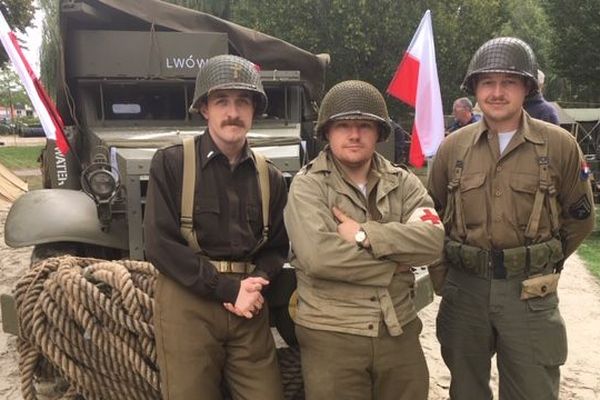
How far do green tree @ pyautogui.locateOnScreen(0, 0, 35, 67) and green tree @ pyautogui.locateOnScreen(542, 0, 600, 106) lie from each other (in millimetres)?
15309

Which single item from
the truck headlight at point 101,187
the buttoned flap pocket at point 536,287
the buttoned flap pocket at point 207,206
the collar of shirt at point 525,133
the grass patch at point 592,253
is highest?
the collar of shirt at point 525,133

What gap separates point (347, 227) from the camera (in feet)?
7.18

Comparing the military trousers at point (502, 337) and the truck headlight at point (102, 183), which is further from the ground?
the truck headlight at point (102, 183)

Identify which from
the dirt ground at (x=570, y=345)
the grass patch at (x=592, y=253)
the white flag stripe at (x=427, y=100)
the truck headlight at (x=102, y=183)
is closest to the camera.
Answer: the truck headlight at (x=102, y=183)

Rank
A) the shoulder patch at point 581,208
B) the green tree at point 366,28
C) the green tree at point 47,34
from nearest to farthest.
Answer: the shoulder patch at point 581,208, the green tree at point 47,34, the green tree at point 366,28

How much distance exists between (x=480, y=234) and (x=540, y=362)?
1.85 ft

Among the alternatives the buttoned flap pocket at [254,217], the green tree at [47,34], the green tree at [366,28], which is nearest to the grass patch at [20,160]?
the green tree at [47,34]

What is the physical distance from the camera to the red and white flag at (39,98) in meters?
4.04

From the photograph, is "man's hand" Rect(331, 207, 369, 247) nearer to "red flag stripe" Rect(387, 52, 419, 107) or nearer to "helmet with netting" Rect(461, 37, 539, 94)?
"helmet with netting" Rect(461, 37, 539, 94)

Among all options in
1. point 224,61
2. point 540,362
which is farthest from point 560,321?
point 224,61

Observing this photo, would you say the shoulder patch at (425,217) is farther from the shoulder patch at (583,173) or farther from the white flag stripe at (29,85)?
the white flag stripe at (29,85)

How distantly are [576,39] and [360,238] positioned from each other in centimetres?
1706

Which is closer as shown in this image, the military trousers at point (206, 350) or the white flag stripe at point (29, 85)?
the military trousers at point (206, 350)

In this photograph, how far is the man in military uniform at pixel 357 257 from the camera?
2148mm
